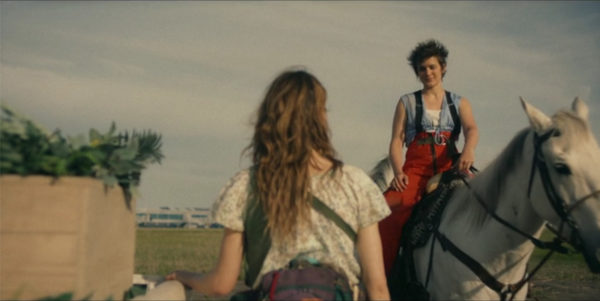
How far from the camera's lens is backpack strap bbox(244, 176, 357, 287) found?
322cm

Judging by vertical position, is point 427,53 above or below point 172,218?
above

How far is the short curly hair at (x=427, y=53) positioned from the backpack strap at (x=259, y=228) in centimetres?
361

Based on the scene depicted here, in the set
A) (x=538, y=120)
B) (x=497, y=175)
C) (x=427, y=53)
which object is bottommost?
Result: (x=497, y=175)

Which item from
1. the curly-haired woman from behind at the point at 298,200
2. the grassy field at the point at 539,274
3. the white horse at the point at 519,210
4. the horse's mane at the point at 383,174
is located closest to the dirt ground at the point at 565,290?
the grassy field at the point at 539,274

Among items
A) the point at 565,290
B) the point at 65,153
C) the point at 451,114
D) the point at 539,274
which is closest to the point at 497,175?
the point at 451,114

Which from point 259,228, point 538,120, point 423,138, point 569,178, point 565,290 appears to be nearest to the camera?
point 259,228

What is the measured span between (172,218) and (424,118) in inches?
1596

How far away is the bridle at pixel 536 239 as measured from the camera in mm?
4457

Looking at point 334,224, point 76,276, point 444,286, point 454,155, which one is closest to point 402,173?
point 454,155

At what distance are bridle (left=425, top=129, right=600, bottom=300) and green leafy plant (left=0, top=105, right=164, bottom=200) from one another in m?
2.69

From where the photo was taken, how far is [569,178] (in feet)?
14.6

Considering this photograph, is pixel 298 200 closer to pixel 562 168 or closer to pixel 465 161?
pixel 562 168

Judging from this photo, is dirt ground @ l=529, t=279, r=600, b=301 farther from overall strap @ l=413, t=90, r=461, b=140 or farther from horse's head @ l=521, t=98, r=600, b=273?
horse's head @ l=521, t=98, r=600, b=273

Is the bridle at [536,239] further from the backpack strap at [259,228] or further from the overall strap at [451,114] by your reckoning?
the backpack strap at [259,228]
